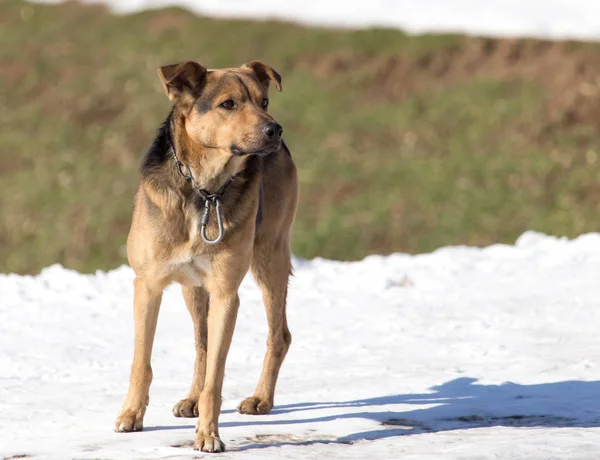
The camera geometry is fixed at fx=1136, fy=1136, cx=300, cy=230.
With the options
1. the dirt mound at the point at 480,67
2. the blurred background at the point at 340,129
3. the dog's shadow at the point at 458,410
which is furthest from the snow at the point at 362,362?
the dirt mound at the point at 480,67

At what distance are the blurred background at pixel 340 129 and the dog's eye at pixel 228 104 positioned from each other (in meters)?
10.5

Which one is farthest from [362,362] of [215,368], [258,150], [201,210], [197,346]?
[258,150]

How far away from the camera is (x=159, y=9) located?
28.5 meters

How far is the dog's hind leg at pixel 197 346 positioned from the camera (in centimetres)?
817

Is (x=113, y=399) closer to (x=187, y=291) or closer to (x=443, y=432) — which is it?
(x=187, y=291)

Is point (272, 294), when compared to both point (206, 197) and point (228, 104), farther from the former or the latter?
point (228, 104)

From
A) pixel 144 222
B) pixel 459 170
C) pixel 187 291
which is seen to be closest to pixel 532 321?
pixel 187 291

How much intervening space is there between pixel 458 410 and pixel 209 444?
215 centimetres

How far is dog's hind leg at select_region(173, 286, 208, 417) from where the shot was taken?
26.8 feet

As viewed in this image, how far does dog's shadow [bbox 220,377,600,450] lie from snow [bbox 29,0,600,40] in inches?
663

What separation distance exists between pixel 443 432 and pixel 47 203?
13.6 m

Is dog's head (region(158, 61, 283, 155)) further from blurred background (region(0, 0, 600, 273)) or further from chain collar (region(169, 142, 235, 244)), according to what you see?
blurred background (region(0, 0, 600, 273))

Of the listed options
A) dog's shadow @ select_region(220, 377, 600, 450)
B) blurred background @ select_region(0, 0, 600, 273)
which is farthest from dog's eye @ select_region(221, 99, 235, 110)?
blurred background @ select_region(0, 0, 600, 273)

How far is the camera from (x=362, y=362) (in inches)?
400
